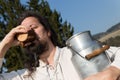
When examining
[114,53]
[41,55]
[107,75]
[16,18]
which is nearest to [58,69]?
[41,55]

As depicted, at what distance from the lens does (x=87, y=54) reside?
2.96 metres

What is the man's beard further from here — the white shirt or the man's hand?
the man's hand

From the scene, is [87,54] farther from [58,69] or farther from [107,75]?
[58,69]

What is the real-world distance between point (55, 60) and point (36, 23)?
0.40m

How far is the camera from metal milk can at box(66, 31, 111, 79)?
2.92 m

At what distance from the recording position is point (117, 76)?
279 cm

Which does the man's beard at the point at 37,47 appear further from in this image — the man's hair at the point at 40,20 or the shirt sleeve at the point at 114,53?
the shirt sleeve at the point at 114,53

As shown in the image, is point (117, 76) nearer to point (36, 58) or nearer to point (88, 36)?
point (88, 36)

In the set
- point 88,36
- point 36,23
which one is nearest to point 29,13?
point 36,23

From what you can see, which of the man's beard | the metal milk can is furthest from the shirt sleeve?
the man's beard

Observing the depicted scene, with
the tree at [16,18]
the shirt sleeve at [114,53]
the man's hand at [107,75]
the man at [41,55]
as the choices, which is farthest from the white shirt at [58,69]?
the tree at [16,18]

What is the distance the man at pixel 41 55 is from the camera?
11.4ft

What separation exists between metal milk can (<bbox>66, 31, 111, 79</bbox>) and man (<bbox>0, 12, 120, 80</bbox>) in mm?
392

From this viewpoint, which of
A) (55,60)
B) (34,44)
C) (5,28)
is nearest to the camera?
(34,44)
